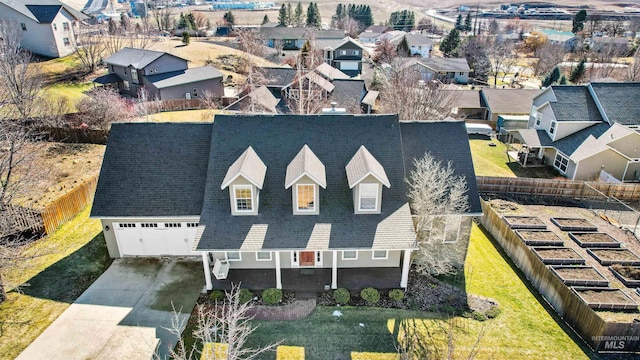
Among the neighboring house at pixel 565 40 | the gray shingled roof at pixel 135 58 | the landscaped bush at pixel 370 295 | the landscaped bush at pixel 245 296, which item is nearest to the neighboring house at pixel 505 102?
the landscaped bush at pixel 370 295

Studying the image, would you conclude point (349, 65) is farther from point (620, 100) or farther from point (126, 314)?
point (126, 314)

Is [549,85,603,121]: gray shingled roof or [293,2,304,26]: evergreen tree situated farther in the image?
[293,2,304,26]: evergreen tree

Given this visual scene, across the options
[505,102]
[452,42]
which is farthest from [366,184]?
[452,42]

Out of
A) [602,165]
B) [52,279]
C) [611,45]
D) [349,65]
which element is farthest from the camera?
[611,45]

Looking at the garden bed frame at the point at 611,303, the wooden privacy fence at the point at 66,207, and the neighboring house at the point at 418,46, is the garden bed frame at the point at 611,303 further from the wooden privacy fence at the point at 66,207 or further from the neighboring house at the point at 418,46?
the neighboring house at the point at 418,46

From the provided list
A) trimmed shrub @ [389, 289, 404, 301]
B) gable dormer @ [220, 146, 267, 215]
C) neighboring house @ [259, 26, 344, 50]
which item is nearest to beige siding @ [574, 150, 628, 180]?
trimmed shrub @ [389, 289, 404, 301]

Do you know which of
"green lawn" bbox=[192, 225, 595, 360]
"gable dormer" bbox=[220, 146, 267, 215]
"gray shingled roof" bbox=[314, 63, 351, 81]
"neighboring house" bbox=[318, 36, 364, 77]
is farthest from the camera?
"neighboring house" bbox=[318, 36, 364, 77]

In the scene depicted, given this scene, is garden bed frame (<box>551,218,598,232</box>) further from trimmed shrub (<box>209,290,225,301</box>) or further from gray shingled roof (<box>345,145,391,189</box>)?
trimmed shrub (<box>209,290,225,301</box>)
